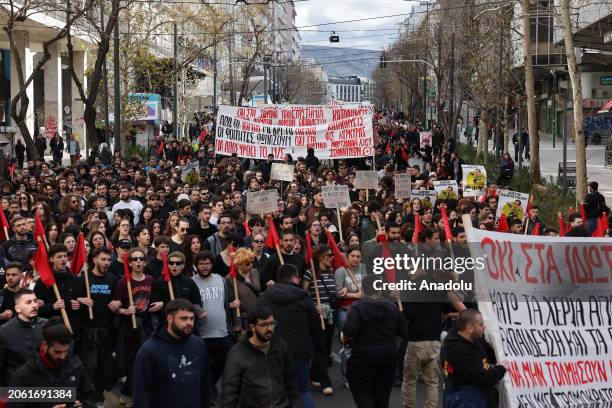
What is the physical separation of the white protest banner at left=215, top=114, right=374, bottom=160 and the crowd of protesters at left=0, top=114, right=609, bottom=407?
11362 millimetres

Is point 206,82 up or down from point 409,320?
up

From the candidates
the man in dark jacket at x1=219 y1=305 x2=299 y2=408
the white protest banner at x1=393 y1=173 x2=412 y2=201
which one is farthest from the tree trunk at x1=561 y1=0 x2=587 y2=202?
the man in dark jacket at x1=219 y1=305 x2=299 y2=408

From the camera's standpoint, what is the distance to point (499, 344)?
7820mm

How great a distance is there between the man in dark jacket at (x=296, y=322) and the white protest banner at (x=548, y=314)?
1.28 m

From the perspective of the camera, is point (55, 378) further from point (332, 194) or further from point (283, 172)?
point (283, 172)

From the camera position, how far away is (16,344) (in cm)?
736

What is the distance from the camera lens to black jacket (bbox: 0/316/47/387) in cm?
731

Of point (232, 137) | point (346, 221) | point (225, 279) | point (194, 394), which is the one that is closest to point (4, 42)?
point (232, 137)

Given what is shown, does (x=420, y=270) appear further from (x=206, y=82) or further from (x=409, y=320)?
(x=206, y=82)

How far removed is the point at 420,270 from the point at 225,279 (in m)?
1.73

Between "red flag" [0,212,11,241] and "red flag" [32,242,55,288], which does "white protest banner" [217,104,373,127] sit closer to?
"red flag" [0,212,11,241]

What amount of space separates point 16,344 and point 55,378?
938 millimetres

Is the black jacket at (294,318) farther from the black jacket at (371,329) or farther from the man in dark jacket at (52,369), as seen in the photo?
the man in dark jacket at (52,369)

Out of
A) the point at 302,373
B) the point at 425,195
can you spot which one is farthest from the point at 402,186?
the point at 302,373
